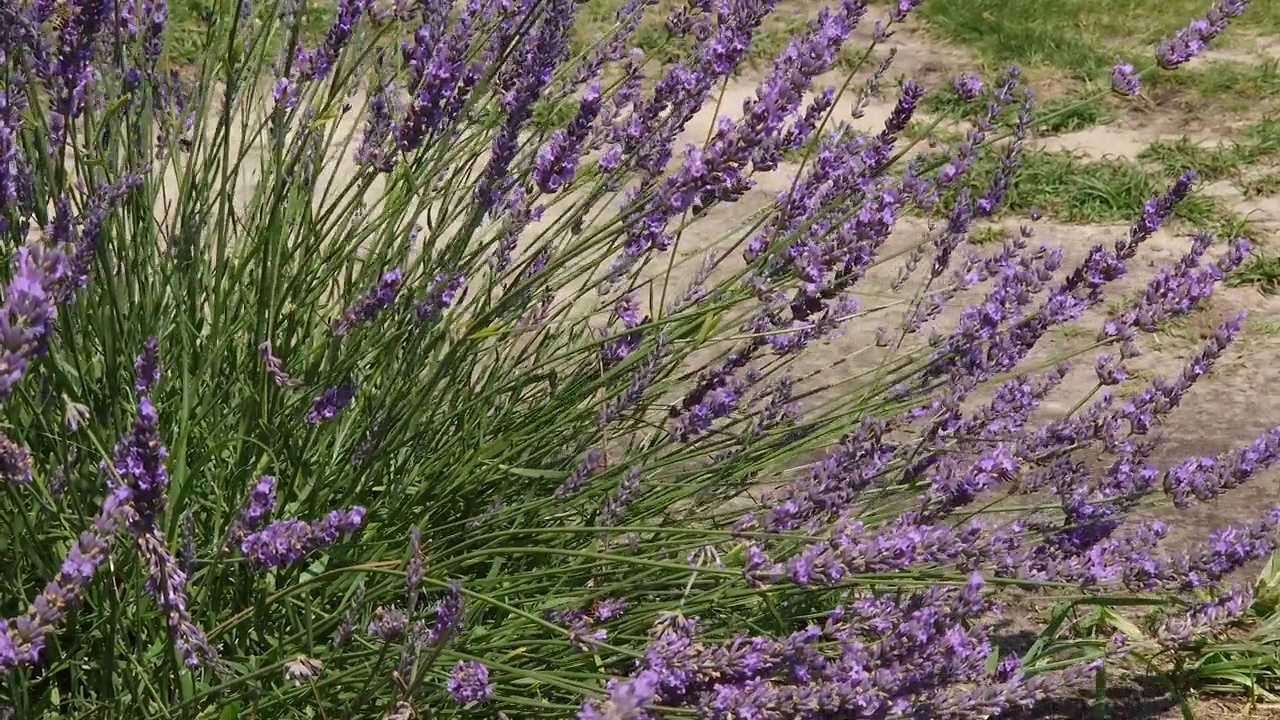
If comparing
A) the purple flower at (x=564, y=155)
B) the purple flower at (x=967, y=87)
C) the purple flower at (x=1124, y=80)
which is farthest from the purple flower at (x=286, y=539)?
the purple flower at (x=1124, y=80)

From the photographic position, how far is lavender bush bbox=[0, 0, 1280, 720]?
1.51m

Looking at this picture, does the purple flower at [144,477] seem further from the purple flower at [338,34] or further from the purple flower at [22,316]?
the purple flower at [338,34]

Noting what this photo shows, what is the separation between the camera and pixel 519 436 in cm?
225

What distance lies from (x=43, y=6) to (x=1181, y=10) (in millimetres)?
6326

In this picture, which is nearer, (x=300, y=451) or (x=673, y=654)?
(x=673, y=654)

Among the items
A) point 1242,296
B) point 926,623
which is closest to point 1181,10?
point 1242,296

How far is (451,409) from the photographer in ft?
7.29

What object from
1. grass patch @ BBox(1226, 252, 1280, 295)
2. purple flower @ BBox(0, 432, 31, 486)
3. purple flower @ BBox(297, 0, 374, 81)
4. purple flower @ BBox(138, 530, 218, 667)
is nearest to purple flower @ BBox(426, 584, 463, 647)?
purple flower @ BBox(138, 530, 218, 667)

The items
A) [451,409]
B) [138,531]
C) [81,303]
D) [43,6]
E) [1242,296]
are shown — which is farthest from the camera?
[1242,296]

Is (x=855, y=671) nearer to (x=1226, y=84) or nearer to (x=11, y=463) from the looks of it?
(x=11, y=463)

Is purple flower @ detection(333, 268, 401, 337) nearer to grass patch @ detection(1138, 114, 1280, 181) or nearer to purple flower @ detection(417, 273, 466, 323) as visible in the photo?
purple flower @ detection(417, 273, 466, 323)

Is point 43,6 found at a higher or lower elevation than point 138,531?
higher

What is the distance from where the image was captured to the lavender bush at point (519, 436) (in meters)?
1.51

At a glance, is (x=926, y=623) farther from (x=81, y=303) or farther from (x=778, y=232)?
(x=81, y=303)
